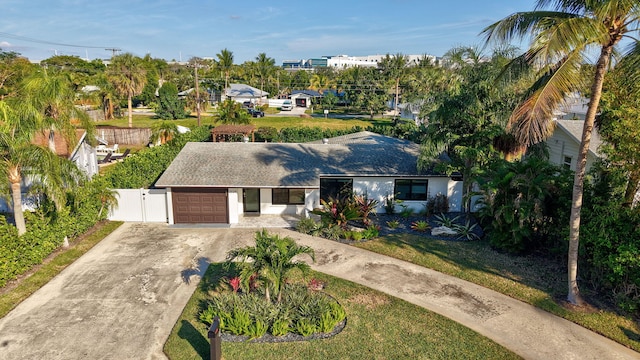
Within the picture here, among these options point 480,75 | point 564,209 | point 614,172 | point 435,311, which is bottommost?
point 435,311

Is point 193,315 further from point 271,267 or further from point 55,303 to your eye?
point 55,303

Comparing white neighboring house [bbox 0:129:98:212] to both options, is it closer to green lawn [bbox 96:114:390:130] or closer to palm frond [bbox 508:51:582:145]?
palm frond [bbox 508:51:582:145]

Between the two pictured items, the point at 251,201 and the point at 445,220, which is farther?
the point at 251,201

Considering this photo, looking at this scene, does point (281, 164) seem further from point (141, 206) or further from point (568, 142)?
point (568, 142)

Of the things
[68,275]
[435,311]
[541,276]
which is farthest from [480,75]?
[68,275]

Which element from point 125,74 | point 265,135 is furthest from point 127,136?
point 125,74

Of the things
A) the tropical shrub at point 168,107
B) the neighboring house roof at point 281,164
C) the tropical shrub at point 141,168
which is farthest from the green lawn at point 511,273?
the tropical shrub at point 168,107
